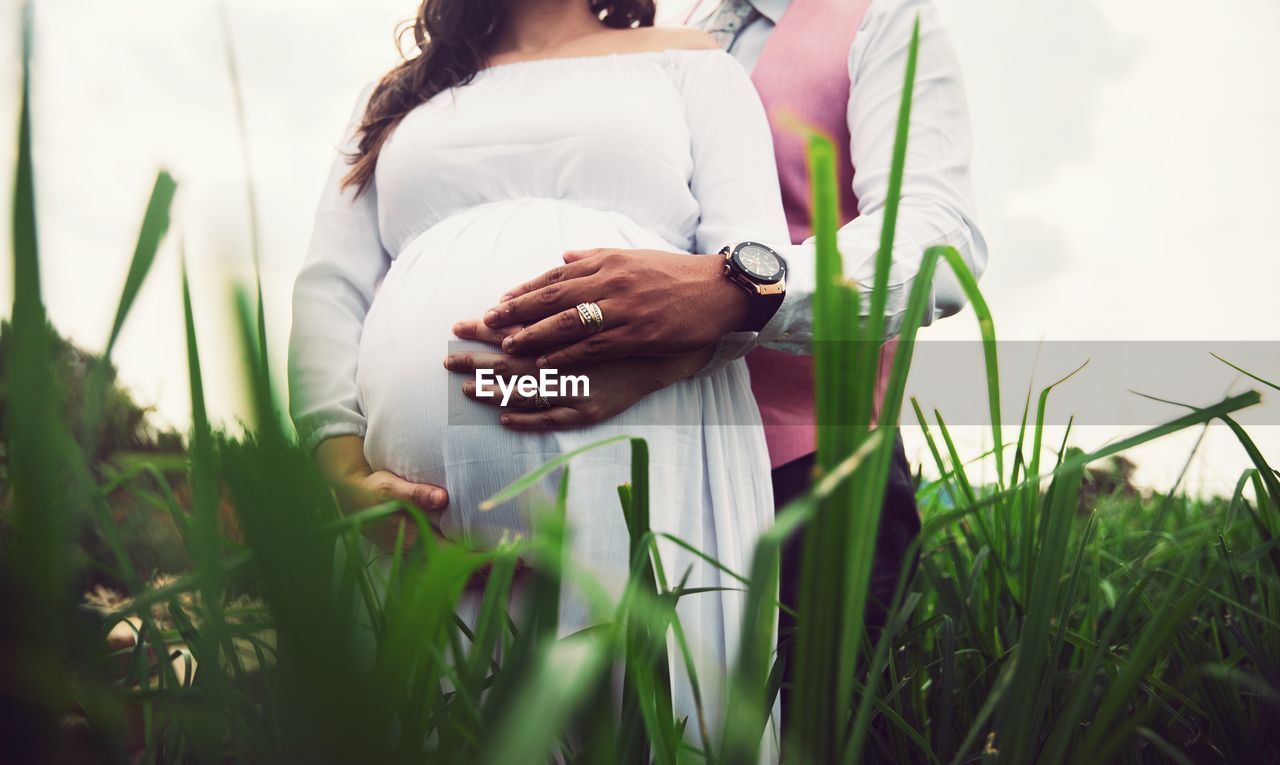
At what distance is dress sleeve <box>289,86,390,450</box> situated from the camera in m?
1.25

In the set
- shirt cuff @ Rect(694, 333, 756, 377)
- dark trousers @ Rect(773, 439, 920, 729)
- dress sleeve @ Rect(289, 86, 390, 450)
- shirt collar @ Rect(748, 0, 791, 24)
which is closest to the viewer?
shirt cuff @ Rect(694, 333, 756, 377)

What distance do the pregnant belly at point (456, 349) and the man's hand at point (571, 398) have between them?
15mm

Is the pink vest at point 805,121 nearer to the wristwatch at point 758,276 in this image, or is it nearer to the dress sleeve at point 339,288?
the wristwatch at point 758,276

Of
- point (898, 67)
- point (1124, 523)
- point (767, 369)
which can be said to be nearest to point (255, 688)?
point (767, 369)

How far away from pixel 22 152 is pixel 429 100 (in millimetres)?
1272

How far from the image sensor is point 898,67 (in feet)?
4.66

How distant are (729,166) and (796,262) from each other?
21 cm

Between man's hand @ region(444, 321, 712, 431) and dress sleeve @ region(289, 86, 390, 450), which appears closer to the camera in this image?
man's hand @ region(444, 321, 712, 431)

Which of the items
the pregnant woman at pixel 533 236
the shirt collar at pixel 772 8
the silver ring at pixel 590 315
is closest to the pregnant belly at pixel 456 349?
the pregnant woman at pixel 533 236

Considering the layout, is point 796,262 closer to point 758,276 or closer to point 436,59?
point 758,276

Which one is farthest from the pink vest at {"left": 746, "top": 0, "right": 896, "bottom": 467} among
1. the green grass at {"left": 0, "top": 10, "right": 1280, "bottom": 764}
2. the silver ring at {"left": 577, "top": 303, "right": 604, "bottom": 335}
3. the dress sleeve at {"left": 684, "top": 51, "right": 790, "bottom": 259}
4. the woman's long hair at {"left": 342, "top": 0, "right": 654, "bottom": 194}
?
the green grass at {"left": 0, "top": 10, "right": 1280, "bottom": 764}

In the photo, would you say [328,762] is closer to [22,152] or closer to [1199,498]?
[22,152]

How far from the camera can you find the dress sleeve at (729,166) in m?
1.16

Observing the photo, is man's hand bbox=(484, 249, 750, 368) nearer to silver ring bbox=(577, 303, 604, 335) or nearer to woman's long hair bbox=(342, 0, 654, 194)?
silver ring bbox=(577, 303, 604, 335)
